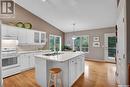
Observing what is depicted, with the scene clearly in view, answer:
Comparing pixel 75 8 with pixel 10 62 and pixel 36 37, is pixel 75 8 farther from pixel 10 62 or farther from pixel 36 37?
pixel 10 62

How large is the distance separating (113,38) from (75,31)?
308 centimetres

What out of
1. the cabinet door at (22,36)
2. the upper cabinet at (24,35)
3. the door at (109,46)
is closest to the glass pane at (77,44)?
the door at (109,46)

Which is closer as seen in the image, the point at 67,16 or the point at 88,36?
the point at 67,16

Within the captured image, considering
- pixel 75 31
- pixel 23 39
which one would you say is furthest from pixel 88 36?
pixel 23 39

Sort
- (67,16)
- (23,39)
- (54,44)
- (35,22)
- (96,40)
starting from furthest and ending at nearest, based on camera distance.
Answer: (54,44) < (96,40) < (35,22) < (67,16) < (23,39)

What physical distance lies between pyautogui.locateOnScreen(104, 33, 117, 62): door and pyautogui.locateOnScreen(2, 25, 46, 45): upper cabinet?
14.5ft

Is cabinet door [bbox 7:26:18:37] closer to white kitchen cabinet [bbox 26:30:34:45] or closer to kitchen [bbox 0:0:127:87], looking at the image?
kitchen [bbox 0:0:127:87]

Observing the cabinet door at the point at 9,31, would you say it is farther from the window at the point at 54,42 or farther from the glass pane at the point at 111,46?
the glass pane at the point at 111,46

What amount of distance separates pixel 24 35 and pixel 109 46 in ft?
18.4

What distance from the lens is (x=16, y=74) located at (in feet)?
14.1

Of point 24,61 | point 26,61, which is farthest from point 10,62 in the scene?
point 26,61

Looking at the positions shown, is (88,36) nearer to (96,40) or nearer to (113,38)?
(96,40)

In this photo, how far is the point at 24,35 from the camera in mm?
5004

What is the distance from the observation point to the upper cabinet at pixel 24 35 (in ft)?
13.6
